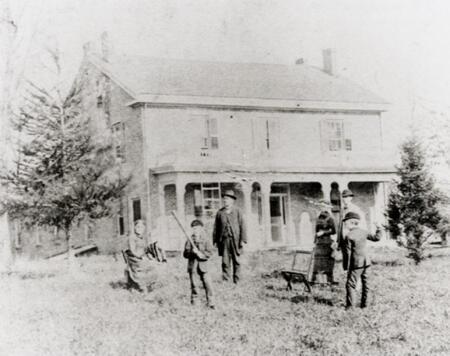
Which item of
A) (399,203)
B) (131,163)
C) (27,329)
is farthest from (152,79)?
(27,329)

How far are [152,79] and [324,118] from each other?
194 inches

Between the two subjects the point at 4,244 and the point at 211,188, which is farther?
the point at 211,188

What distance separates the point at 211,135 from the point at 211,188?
1208 millimetres

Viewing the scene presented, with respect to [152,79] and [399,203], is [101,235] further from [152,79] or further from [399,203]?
[399,203]

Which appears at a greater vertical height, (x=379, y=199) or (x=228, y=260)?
(x=379, y=199)

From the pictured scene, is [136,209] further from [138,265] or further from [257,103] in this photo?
[257,103]

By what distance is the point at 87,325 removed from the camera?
719 cm

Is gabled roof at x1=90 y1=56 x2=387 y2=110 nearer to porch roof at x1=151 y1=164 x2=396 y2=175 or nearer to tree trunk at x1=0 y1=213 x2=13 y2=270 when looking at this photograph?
porch roof at x1=151 y1=164 x2=396 y2=175

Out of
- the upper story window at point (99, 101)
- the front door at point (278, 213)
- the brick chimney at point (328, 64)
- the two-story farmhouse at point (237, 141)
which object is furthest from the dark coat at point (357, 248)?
the brick chimney at point (328, 64)

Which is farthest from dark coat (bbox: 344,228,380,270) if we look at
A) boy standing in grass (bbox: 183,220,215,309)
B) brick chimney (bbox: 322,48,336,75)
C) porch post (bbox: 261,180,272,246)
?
brick chimney (bbox: 322,48,336,75)

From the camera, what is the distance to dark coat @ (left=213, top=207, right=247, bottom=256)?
9438mm


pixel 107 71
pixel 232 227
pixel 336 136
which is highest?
pixel 107 71

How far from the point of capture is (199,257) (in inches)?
308

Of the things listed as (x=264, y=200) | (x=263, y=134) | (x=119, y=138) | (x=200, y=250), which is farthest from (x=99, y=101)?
(x=200, y=250)
